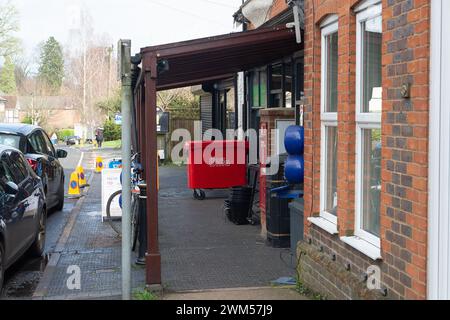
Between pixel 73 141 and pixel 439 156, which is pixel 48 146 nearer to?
pixel 439 156

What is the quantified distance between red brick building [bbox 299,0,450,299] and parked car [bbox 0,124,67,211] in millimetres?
6423

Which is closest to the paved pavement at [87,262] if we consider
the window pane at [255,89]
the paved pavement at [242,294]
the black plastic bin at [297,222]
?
the paved pavement at [242,294]

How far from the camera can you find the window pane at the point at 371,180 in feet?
17.2

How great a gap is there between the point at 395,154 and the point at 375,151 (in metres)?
0.70

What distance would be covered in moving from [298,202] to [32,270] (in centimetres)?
342

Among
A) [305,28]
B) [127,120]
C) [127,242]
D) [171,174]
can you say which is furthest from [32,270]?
[171,174]

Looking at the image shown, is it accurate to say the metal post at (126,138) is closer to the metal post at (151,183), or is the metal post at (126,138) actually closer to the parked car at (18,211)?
the metal post at (151,183)

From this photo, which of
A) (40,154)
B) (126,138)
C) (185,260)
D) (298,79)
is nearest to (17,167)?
(185,260)

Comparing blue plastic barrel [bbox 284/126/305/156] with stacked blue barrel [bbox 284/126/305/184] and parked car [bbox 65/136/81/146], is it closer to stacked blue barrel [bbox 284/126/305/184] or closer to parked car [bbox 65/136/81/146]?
stacked blue barrel [bbox 284/126/305/184]

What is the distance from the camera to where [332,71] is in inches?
251

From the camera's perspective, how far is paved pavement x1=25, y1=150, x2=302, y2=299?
271 inches

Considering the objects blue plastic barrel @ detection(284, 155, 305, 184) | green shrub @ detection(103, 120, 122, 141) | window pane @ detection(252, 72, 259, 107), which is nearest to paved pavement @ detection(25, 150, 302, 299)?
blue plastic barrel @ detection(284, 155, 305, 184)

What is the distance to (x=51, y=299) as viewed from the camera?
6707 mm

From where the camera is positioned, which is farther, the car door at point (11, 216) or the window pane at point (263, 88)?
the window pane at point (263, 88)
